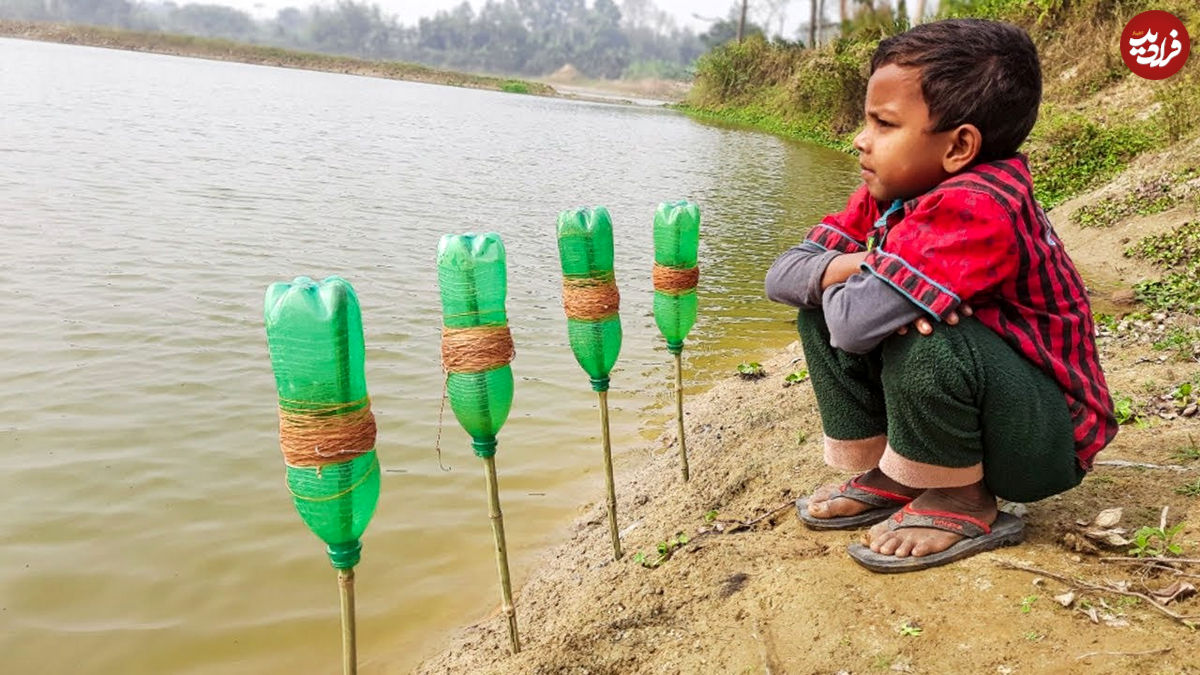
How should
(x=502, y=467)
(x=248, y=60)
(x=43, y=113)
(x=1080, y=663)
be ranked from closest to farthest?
(x=1080, y=663) < (x=502, y=467) < (x=43, y=113) < (x=248, y=60)

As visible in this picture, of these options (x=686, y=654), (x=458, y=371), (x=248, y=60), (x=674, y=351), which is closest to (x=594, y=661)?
(x=686, y=654)

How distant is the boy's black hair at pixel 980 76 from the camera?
1.87 meters

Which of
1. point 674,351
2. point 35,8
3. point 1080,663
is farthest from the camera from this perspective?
point 35,8

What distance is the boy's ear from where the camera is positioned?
1897 millimetres

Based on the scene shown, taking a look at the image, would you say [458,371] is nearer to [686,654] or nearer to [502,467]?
[686,654]

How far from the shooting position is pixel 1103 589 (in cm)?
180

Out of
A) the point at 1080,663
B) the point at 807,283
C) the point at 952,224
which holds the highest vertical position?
the point at 952,224

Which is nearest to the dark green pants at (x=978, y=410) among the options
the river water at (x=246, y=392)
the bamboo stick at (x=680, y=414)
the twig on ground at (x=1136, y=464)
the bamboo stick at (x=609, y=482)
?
the twig on ground at (x=1136, y=464)

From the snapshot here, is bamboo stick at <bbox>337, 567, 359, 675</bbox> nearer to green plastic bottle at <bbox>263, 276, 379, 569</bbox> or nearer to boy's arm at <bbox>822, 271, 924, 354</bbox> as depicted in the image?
green plastic bottle at <bbox>263, 276, 379, 569</bbox>

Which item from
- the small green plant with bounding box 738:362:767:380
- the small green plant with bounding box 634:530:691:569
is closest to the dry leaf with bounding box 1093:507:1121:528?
the small green plant with bounding box 634:530:691:569

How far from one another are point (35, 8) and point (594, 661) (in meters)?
128

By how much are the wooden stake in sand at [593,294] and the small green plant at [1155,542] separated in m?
1.48

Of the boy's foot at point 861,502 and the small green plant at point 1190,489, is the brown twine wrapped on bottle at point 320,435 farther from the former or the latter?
the small green plant at point 1190,489

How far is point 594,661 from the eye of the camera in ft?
7.00
